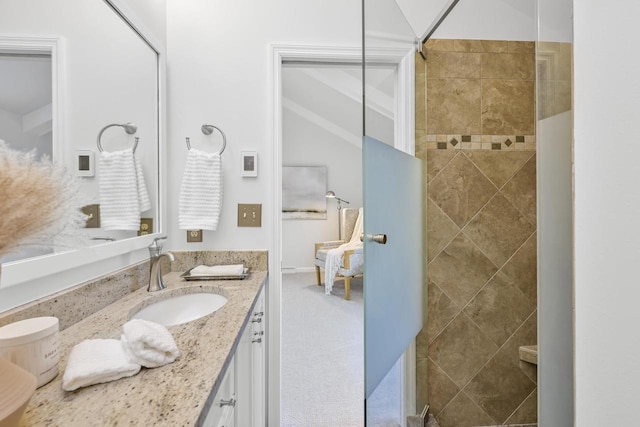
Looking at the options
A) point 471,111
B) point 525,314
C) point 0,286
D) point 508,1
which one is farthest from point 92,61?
point 525,314

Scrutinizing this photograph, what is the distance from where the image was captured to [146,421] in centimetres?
53

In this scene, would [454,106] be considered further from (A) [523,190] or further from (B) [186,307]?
(B) [186,307]

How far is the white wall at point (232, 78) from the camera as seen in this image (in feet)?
5.63

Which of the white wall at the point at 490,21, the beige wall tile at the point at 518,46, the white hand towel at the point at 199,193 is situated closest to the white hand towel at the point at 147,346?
the white hand towel at the point at 199,193

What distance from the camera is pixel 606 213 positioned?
49cm

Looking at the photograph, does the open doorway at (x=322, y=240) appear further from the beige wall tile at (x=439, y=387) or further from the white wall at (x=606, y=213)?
the white wall at (x=606, y=213)

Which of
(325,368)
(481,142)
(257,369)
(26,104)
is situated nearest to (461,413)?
(325,368)

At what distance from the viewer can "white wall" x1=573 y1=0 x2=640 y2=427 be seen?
0.45 metres

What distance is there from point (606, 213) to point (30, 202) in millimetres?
866

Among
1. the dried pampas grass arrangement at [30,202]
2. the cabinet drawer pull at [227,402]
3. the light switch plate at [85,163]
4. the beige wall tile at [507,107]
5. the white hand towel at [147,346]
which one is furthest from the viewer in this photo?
the beige wall tile at [507,107]

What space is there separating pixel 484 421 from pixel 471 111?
5.74 ft

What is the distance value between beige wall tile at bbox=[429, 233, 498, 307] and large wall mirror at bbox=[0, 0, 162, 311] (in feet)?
5.05

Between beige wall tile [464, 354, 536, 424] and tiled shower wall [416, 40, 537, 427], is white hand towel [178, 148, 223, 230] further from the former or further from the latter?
beige wall tile [464, 354, 536, 424]

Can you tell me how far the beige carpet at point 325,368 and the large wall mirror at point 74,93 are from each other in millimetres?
1202
